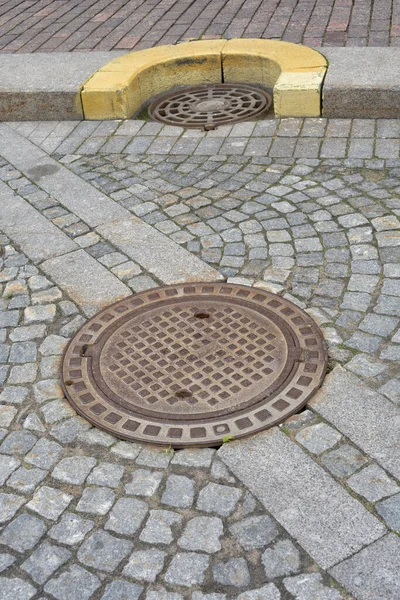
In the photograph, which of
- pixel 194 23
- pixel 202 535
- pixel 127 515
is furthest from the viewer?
pixel 194 23

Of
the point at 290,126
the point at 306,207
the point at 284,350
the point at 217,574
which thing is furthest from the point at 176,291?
the point at 290,126

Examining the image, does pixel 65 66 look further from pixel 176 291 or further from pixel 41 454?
pixel 41 454

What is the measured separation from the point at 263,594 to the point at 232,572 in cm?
14

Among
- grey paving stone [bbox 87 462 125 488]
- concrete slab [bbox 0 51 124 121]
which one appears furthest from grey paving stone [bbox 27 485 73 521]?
concrete slab [bbox 0 51 124 121]

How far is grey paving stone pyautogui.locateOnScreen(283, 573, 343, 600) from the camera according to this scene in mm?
2523

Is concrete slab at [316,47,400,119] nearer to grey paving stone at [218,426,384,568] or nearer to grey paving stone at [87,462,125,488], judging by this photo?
grey paving stone at [218,426,384,568]

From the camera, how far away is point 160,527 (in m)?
2.82

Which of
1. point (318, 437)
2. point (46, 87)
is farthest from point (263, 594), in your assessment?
point (46, 87)

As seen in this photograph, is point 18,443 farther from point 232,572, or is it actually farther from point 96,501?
point 232,572

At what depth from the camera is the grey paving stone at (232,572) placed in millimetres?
2596

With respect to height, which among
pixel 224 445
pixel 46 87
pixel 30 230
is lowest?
pixel 30 230

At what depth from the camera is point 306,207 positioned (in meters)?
4.93

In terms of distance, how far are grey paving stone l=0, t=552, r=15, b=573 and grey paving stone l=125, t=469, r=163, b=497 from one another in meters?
0.49

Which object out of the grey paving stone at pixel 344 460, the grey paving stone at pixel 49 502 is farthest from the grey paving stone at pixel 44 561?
the grey paving stone at pixel 344 460
